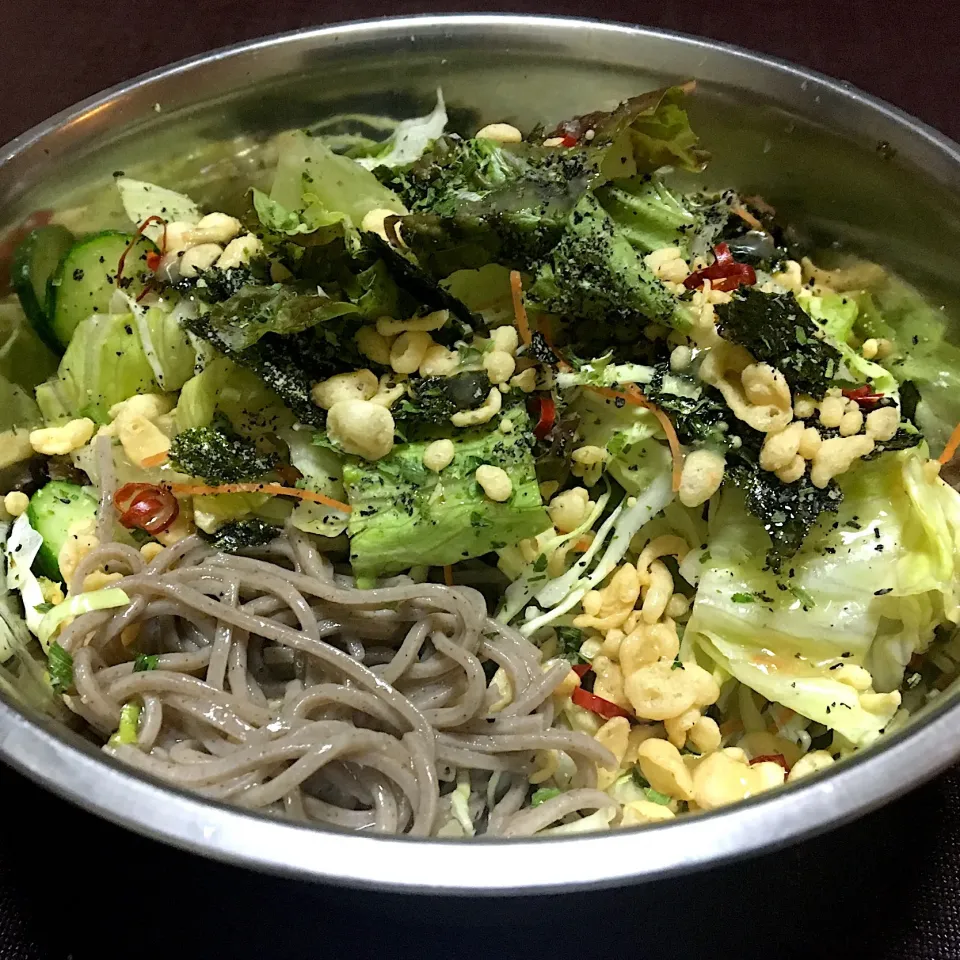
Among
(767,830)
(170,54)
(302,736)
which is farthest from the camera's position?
(170,54)

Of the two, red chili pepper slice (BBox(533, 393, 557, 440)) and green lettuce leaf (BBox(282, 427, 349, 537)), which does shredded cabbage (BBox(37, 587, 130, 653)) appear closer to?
green lettuce leaf (BBox(282, 427, 349, 537))

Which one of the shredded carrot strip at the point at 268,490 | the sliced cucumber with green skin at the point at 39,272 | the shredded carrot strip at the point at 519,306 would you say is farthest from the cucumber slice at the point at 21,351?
the shredded carrot strip at the point at 519,306

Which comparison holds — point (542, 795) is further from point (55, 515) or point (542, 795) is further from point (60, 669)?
point (55, 515)

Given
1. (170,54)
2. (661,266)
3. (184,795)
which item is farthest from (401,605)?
(170,54)

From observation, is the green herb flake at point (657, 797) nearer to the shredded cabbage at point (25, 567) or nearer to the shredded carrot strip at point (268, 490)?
the shredded carrot strip at point (268, 490)

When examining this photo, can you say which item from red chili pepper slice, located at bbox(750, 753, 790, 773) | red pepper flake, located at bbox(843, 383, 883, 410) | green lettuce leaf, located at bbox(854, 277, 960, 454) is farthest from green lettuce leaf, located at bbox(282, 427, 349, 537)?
green lettuce leaf, located at bbox(854, 277, 960, 454)

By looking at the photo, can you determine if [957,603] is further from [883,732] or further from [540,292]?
[540,292]

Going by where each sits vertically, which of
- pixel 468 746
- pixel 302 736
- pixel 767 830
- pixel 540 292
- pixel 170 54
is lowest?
pixel 468 746
